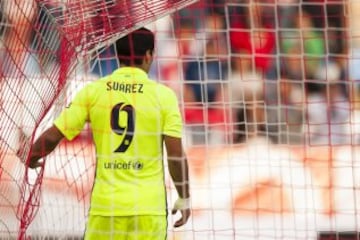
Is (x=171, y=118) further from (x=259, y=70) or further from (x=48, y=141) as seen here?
(x=259, y=70)

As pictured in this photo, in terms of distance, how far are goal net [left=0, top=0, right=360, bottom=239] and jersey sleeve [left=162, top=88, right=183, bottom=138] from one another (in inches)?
20.5

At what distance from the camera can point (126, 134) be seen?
5.63 meters

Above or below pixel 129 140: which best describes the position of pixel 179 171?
below

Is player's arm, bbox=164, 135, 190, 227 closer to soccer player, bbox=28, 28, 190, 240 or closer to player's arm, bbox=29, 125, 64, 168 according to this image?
soccer player, bbox=28, 28, 190, 240

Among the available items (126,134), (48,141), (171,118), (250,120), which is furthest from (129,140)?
(250,120)

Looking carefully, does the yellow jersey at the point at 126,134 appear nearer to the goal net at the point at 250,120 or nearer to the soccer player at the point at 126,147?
the soccer player at the point at 126,147

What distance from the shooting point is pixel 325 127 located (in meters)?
7.18

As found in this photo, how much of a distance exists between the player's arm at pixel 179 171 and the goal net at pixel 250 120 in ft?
2.04

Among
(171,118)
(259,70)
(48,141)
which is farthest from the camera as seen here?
(259,70)

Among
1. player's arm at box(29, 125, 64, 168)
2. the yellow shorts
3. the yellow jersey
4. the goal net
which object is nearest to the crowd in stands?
the goal net

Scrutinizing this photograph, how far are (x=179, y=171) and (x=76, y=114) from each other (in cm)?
53

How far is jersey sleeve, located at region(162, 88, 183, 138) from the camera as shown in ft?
18.2

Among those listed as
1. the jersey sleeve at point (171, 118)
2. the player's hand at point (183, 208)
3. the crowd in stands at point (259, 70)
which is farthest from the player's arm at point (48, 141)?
the crowd in stands at point (259, 70)

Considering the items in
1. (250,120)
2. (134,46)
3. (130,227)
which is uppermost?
(250,120)
